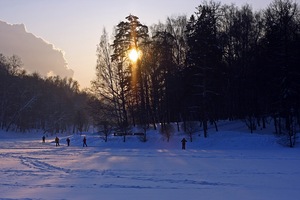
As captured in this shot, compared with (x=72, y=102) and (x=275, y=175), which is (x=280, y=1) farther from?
(x=72, y=102)

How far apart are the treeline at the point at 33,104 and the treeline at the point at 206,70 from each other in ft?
52.8

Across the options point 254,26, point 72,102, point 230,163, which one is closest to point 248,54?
point 254,26

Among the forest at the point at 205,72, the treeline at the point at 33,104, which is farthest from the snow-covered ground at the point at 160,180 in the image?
the treeline at the point at 33,104

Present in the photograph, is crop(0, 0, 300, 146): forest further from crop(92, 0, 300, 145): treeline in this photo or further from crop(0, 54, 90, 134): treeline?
crop(0, 54, 90, 134): treeline

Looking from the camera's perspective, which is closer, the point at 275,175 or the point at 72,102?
the point at 275,175

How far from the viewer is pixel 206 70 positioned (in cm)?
4141

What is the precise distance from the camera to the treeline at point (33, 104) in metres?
84.4

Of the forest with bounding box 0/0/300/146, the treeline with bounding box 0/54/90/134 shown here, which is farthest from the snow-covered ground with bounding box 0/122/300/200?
the treeline with bounding box 0/54/90/134

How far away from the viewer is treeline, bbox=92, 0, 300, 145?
39312mm

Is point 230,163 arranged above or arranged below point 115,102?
below

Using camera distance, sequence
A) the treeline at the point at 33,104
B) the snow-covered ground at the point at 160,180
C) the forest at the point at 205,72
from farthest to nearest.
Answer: the treeline at the point at 33,104 < the forest at the point at 205,72 < the snow-covered ground at the point at 160,180

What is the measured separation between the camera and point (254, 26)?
51.4m

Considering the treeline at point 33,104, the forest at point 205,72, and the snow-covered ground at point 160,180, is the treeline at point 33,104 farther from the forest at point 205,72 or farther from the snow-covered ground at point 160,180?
the snow-covered ground at point 160,180

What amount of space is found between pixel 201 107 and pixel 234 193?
91.8 ft
